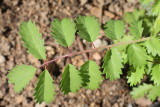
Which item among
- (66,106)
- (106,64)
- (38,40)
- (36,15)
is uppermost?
(36,15)

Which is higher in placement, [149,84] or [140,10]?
[140,10]

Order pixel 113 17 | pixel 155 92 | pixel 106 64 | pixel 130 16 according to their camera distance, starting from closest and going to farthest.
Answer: pixel 106 64, pixel 155 92, pixel 130 16, pixel 113 17

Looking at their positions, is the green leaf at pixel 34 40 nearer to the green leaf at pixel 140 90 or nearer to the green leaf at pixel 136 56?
the green leaf at pixel 136 56

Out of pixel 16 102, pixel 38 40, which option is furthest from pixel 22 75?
pixel 16 102

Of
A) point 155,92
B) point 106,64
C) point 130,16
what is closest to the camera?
point 106,64

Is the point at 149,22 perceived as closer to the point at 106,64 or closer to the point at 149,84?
the point at 149,84

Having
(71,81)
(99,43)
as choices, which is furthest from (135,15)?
(71,81)

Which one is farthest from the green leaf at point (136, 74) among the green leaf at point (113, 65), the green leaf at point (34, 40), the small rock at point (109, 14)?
the small rock at point (109, 14)
